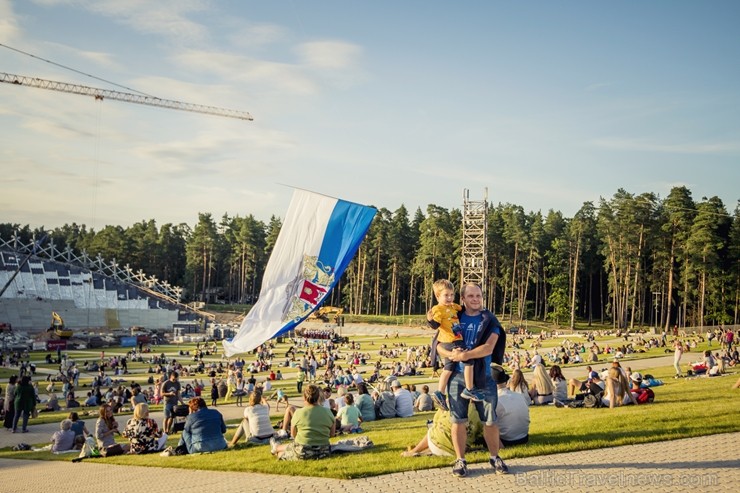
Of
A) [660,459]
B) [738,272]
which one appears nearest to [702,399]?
[660,459]

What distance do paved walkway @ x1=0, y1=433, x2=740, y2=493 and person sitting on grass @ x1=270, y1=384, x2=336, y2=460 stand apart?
63 centimetres

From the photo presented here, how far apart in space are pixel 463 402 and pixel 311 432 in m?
2.57

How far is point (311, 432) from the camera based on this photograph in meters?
8.10

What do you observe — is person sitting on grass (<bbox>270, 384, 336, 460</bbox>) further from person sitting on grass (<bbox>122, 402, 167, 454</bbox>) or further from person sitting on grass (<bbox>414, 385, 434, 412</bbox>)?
person sitting on grass (<bbox>414, 385, 434, 412</bbox>)

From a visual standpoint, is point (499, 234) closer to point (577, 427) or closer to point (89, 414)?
point (89, 414)

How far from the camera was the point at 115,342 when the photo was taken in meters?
58.1

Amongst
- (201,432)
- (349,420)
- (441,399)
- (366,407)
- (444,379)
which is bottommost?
(366,407)

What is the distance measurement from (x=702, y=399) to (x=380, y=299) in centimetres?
8559

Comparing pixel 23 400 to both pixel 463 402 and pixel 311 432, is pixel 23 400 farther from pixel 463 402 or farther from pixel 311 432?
pixel 463 402

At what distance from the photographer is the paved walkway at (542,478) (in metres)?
6.34

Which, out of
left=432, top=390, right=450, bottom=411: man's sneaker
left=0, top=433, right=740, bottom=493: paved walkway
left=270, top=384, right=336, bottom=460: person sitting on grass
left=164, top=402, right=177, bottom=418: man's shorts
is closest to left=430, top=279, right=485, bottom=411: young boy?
left=432, top=390, right=450, bottom=411: man's sneaker

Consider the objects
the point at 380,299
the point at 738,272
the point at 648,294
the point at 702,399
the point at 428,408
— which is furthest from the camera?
the point at 380,299

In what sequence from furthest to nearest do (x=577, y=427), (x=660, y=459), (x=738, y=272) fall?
1. (x=738, y=272)
2. (x=577, y=427)
3. (x=660, y=459)

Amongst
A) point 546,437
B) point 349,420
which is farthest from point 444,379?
point 349,420
